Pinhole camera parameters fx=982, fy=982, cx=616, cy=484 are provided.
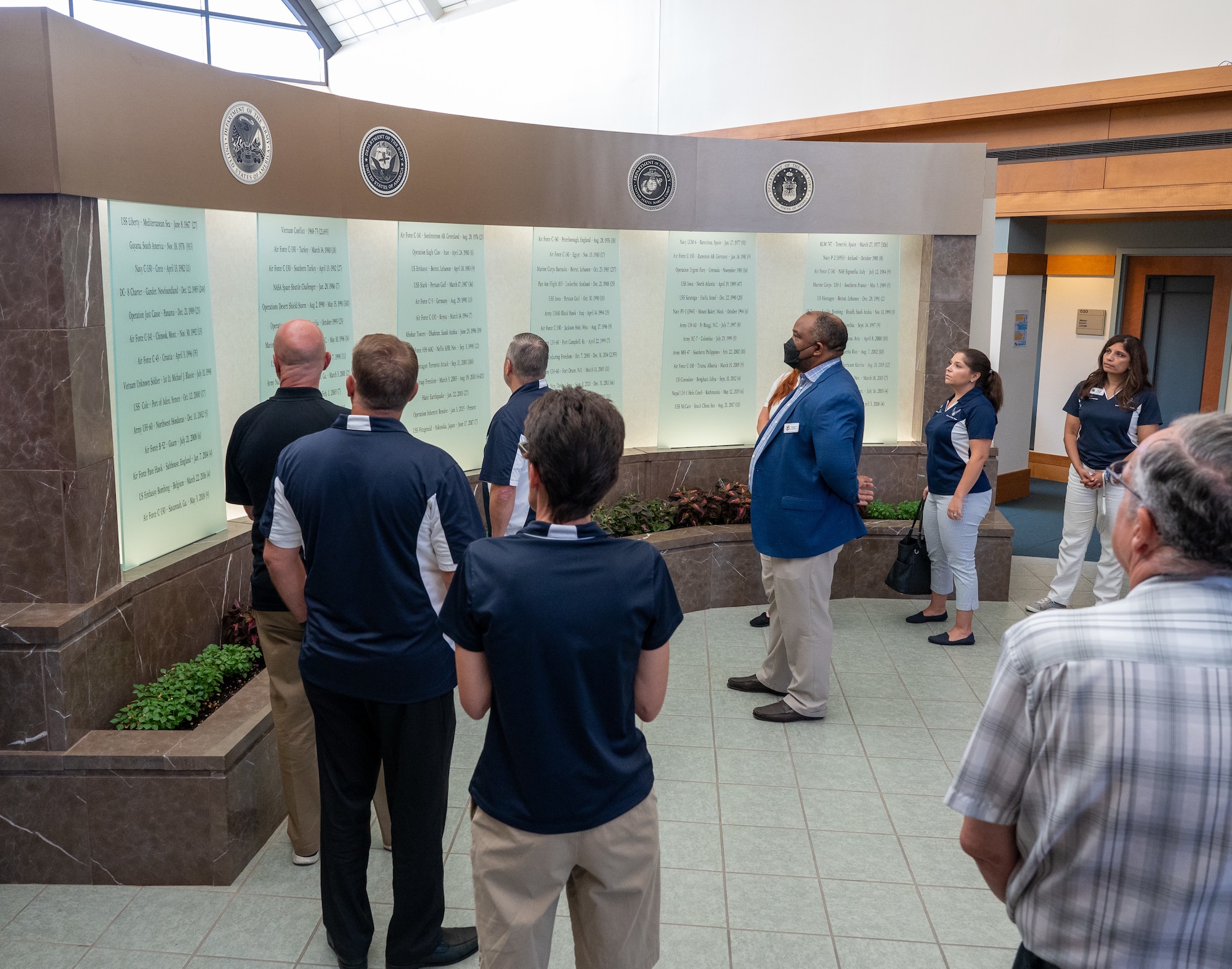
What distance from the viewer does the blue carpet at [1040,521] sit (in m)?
7.79

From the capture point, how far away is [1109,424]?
5496 mm

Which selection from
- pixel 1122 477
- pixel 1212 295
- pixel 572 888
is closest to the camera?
pixel 1122 477

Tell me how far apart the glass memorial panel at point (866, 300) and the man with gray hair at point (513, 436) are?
3.39 meters

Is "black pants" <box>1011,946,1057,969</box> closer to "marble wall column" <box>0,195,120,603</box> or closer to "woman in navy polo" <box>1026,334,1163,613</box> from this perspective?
"marble wall column" <box>0,195,120,603</box>

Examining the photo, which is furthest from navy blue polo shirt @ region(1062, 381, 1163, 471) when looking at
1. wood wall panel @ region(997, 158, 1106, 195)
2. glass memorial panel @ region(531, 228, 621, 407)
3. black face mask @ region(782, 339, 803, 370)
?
wood wall panel @ region(997, 158, 1106, 195)

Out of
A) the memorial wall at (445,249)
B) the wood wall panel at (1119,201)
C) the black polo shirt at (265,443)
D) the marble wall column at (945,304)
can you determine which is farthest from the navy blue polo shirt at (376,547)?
the wood wall panel at (1119,201)

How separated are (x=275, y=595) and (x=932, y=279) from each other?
5.22m

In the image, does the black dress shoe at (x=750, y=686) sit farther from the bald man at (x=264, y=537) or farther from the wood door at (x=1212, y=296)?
the wood door at (x=1212, y=296)

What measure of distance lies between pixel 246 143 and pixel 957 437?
384cm

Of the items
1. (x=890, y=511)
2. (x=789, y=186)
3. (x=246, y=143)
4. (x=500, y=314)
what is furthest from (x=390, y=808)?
(x=789, y=186)

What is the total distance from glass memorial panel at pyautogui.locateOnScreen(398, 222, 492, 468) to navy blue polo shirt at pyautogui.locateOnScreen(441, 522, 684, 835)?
3810 mm

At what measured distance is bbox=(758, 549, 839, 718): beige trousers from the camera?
4.35 meters

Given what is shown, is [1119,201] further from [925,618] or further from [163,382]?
[163,382]

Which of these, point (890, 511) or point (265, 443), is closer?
point (265, 443)
